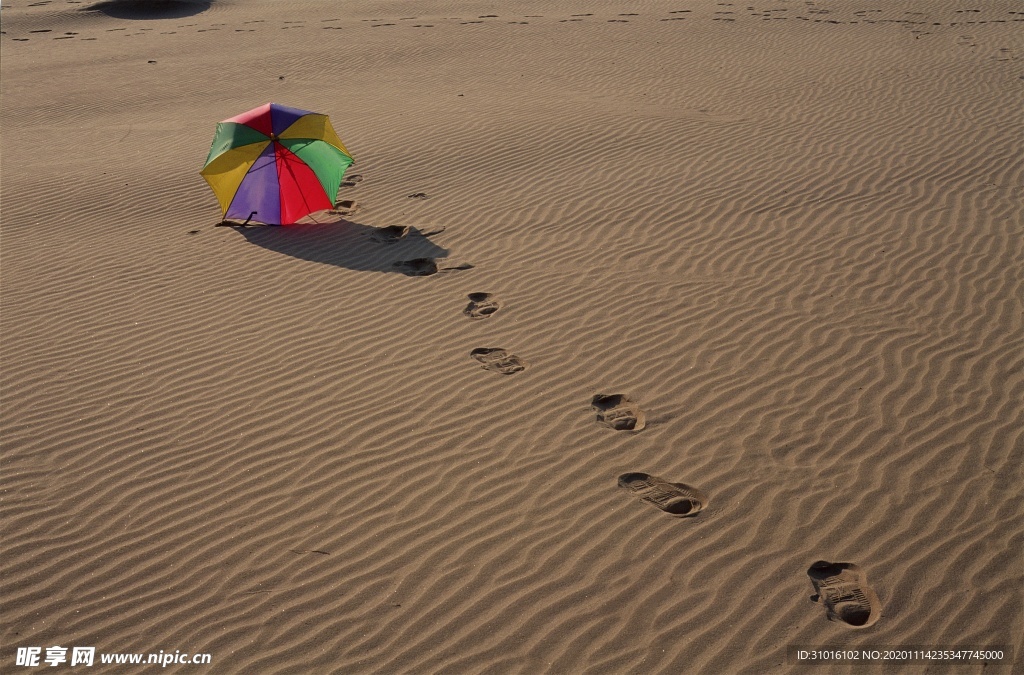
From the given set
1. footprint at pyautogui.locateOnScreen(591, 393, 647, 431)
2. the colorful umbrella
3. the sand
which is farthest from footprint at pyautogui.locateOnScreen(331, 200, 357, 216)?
footprint at pyautogui.locateOnScreen(591, 393, 647, 431)

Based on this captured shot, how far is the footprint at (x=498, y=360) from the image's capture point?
19.5ft

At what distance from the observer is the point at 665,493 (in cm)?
466

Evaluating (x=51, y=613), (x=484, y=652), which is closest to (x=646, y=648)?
(x=484, y=652)

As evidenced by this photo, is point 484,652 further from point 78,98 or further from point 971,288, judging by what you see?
point 78,98

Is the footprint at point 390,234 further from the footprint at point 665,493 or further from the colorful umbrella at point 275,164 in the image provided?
the footprint at point 665,493

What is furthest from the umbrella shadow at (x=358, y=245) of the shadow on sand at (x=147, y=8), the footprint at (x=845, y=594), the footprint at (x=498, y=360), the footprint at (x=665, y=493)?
the shadow on sand at (x=147, y=8)

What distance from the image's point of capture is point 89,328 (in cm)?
678

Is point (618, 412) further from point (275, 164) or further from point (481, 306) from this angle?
point (275, 164)

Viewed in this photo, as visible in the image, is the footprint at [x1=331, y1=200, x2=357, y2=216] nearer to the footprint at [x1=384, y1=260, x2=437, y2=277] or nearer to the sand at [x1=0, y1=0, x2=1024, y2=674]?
the sand at [x1=0, y1=0, x2=1024, y2=674]

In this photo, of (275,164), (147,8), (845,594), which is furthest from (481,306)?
(147,8)

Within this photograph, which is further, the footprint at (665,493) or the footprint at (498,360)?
the footprint at (498,360)

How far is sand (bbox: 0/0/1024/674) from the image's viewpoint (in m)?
4.01

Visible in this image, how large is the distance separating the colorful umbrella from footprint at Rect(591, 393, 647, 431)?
437 centimetres

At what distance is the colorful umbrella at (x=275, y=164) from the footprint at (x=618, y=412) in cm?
437
